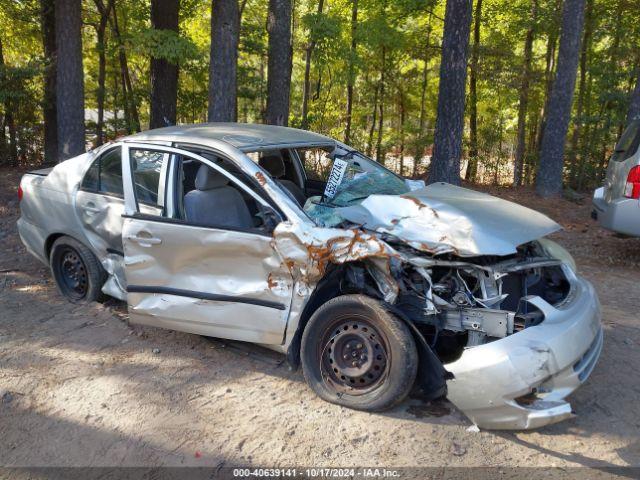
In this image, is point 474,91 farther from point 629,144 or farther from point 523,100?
point 629,144

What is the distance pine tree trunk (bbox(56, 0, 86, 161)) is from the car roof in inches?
211

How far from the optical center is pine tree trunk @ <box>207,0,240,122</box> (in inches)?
358

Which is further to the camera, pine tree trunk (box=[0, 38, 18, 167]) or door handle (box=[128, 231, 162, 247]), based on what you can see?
pine tree trunk (box=[0, 38, 18, 167])

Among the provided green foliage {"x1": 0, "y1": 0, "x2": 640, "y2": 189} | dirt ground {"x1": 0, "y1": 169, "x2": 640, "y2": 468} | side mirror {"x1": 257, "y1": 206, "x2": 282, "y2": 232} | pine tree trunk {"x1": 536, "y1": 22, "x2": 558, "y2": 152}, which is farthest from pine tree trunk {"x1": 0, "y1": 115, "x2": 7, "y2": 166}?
pine tree trunk {"x1": 536, "y1": 22, "x2": 558, "y2": 152}

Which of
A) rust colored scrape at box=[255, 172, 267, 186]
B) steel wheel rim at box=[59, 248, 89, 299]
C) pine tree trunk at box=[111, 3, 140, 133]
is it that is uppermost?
pine tree trunk at box=[111, 3, 140, 133]

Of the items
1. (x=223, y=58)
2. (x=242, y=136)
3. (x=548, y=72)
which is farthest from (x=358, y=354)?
(x=548, y=72)

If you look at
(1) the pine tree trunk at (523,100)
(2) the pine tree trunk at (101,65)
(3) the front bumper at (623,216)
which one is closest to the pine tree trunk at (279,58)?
(2) the pine tree trunk at (101,65)

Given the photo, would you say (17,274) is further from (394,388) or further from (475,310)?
(475,310)

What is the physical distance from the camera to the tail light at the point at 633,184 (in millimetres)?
6777

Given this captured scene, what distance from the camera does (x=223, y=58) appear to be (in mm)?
9188

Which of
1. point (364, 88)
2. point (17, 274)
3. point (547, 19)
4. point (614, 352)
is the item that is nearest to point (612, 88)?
point (547, 19)

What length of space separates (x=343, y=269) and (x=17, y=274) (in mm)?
4673

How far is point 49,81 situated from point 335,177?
10.3 m

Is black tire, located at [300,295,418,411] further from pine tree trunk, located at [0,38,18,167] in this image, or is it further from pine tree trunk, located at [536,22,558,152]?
pine tree trunk, located at [536,22,558,152]
